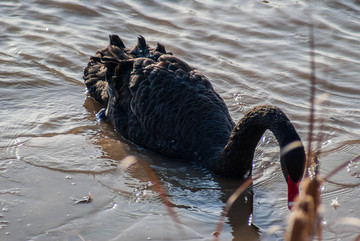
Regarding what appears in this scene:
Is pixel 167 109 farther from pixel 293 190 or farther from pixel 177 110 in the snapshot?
pixel 293 190

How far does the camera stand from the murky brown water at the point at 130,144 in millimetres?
4102

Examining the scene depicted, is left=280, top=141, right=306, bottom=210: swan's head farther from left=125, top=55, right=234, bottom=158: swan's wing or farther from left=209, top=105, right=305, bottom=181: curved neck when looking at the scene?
left=125, top=55, right=234, bottom=158: swan's wing

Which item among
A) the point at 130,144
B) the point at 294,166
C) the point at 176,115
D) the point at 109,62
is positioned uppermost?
the point at 294,166

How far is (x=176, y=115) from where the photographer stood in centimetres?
531

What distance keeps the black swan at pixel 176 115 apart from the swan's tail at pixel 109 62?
10 mm

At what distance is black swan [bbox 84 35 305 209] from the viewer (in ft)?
16.0

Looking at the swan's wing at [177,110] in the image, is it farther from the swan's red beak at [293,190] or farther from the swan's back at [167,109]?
the swan's red beak at [293,190]

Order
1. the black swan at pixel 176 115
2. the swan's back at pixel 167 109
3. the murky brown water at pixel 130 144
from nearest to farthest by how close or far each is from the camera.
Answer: the murky brown water at pixel 130 144 → the black swan at pixel 176 115 → the swan's back at pixel 167 109

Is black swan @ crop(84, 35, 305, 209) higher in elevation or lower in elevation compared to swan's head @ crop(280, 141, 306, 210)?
lower

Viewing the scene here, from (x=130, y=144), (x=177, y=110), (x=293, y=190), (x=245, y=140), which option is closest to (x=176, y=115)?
(x=177, y=110)

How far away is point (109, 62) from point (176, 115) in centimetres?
110

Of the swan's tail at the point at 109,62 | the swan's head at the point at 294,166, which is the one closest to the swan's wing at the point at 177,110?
the swan's tail at the point at 109,62

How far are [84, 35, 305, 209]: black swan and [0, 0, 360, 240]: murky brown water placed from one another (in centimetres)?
15

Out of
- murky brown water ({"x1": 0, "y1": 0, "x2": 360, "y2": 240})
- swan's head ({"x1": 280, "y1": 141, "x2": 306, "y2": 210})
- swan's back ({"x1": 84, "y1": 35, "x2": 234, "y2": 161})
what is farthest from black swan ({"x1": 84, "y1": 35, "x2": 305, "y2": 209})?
swan's head ({"x1": 280, "y1": 141, "x2": 306, "y2": 210})
